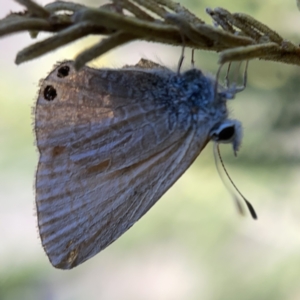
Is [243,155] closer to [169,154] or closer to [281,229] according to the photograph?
[281,229]

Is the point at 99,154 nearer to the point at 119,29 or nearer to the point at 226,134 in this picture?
the point at 226,134

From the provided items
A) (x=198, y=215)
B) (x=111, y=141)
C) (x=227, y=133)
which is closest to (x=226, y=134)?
(x=227, y=133)

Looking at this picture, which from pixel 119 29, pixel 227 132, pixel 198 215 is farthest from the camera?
pixel 198 215

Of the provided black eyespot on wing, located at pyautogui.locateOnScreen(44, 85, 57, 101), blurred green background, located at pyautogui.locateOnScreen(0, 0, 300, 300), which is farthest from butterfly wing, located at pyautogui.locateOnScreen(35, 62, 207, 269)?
blurred green background, located at pyautogui.locateOnScreen(0, 0, 300, 300)

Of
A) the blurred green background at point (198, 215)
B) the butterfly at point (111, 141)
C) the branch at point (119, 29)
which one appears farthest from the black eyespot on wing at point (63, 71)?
the blurred green background at point (198, 215)

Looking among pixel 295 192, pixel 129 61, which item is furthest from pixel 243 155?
pixel 129 61

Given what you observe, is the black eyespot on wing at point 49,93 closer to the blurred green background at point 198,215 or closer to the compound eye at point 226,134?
the compound eye at point 226,134

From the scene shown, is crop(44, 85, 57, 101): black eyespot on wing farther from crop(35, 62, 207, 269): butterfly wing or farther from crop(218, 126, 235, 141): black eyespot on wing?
crop(218, 126, 235, 141): black eyespot on wing
